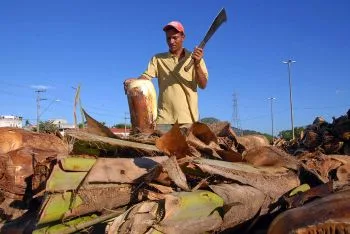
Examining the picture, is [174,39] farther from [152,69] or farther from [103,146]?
[103,146]

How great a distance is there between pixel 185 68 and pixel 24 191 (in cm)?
203

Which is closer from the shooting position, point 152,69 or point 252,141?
point 252,141

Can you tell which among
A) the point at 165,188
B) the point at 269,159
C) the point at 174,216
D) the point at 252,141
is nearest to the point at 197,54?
the point at 252,141

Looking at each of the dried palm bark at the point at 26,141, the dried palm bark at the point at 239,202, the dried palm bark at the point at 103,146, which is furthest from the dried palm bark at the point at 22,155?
the dried palm bark at the point at 239,202

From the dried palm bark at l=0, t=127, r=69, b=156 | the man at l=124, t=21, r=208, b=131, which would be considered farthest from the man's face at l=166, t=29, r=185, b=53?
the dried palm bark at l=0, t=127, r=69, b=156

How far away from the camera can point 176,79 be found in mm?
4949

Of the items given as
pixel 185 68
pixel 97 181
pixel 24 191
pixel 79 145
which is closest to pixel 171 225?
pixel 97 181

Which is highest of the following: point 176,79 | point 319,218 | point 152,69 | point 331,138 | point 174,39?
point 174,39

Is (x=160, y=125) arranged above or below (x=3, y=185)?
above

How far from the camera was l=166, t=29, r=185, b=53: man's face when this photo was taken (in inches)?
190

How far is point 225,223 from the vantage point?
2.62 m

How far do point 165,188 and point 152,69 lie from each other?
261 cm

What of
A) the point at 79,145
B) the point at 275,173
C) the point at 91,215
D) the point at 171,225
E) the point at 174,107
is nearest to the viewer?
the point at 171,225

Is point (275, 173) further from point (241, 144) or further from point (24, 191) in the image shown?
point (24, 191)
